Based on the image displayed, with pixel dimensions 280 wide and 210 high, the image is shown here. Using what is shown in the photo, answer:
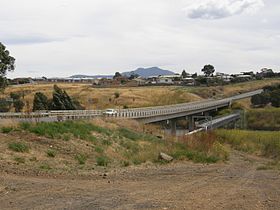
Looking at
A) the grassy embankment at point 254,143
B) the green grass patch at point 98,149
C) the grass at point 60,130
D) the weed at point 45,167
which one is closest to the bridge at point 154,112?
the grassy embankment at point 254,143

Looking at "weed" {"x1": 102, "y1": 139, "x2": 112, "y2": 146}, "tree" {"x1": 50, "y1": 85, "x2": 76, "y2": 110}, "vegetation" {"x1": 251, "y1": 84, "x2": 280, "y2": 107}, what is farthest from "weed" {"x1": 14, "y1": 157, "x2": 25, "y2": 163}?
"vegetation" {"x1": 251, "y1": 84, "x2": 280, "y2": 107}

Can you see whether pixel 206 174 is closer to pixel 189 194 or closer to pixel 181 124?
pixel 189 194

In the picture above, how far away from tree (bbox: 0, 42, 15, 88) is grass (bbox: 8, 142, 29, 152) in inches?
1565

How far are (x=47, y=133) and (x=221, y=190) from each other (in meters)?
15.6

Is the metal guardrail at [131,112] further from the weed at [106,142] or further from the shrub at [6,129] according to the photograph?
the shrub at [6,129]

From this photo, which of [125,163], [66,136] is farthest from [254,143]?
[125,163]

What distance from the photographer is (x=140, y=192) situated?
15.9 metres

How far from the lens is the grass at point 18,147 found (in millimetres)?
24089

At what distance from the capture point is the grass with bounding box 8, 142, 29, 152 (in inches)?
948

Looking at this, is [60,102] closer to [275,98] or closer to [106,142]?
[106,142]

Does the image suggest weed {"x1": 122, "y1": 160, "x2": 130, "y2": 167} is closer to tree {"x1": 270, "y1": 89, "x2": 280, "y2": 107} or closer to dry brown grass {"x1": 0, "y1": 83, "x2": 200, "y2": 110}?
dry brown grass {"x1": 0, "y1": 83, "x2": 200, "y2": 110}

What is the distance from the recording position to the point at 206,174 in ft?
73.3

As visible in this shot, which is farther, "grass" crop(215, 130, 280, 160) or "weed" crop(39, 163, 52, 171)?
"grass" crop(215, 130, 280, 160)

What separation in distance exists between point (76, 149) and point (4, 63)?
38653mm
